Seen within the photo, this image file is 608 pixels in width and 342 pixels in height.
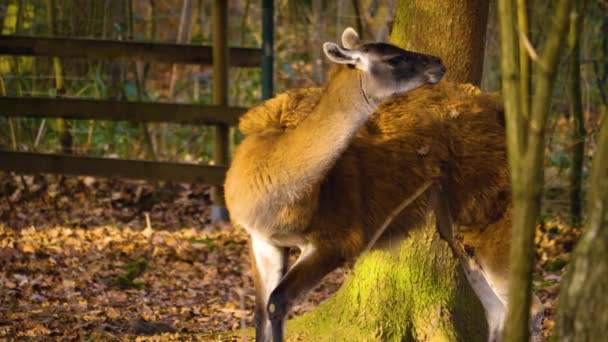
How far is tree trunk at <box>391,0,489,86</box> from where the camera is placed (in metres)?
6.14

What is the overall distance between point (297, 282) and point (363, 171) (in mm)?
691

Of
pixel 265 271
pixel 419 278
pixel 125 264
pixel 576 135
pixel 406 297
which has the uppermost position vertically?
pixel 576 135

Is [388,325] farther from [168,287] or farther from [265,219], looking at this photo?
[168,287]

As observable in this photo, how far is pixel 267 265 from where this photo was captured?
5.64 metres

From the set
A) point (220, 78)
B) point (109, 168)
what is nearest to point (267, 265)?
point (220, 78)

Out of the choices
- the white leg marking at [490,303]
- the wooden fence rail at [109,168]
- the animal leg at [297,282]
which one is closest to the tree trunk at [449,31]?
the white leg marking at [490,303]

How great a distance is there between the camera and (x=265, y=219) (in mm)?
5375

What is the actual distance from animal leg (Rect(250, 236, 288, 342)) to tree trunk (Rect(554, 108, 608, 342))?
8.40 feet

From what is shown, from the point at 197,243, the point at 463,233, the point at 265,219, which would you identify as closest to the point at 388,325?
the point at 463,233

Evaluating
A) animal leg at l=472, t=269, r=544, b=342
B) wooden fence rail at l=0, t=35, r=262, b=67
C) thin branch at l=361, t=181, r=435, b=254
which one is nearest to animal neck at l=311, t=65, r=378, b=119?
thin branch at l=361, t=181, r=435, b=254

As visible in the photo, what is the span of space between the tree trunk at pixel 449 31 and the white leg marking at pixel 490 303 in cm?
108

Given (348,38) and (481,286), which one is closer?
(348,38)

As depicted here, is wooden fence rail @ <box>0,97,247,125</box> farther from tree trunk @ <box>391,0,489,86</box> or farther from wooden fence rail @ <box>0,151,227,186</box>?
tree trunk @ <box>391,0,489,86</box>

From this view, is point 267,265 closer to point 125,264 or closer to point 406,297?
point 406,297
